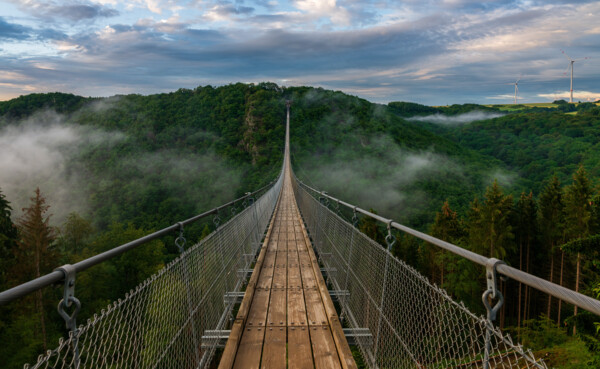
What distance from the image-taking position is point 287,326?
10.8 feet

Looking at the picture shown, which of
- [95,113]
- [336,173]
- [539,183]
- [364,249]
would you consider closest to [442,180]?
[539,183]

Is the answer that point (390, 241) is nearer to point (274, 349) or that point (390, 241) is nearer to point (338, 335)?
point (338, 335)

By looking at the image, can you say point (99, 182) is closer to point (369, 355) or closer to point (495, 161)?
point (369, 355)

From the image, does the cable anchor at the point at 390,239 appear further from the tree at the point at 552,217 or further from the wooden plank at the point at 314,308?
the tree at the point at 552,217

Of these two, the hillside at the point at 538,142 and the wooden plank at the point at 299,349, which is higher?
the hillside at the point at 538,142

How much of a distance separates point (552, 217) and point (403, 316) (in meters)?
28.2

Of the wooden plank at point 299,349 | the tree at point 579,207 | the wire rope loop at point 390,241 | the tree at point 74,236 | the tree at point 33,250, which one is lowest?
the tree at point 74,236

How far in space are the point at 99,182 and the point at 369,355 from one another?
251ft

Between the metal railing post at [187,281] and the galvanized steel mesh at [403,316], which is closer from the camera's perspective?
the galvanized steel mesh at [403,316]

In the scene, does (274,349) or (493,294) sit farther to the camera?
(274,349)

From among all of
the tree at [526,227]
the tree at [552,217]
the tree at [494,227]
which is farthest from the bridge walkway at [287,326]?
the tree at [526,227]

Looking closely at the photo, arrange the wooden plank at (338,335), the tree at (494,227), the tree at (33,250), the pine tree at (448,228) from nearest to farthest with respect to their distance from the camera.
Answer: the wooden plank at (338,335)
the tree at (33,250)
the tree at (494,227)
the pine tree at (448,228)

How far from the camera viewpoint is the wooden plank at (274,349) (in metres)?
2.63

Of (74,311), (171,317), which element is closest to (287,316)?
(171,317)
